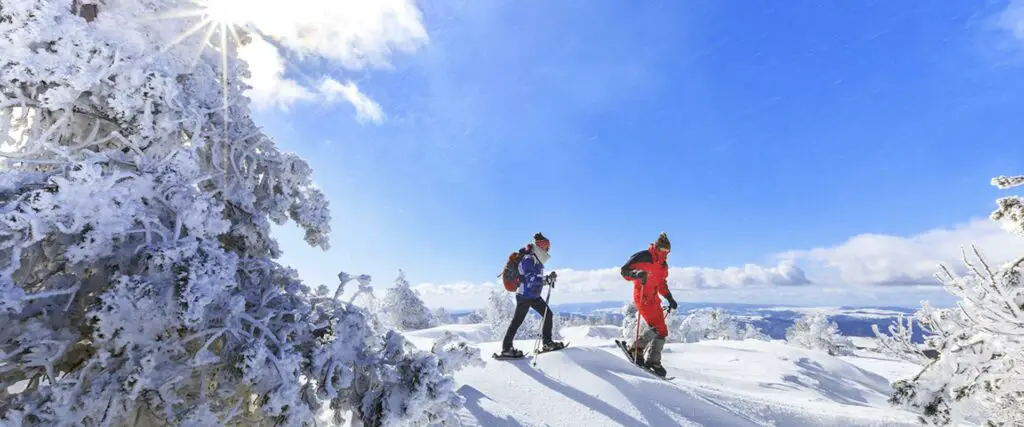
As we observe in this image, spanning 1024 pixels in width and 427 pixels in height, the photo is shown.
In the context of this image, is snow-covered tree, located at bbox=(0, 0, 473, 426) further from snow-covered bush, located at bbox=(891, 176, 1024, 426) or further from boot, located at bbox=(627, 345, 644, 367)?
snow-covered bush, located at bbox=(891, 176, 1024, 426)

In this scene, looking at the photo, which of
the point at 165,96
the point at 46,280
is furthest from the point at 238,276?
the point at 165,96

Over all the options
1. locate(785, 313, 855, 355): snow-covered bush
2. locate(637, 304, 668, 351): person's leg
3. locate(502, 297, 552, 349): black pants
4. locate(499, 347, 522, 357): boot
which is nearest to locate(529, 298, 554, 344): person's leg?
locate(502, 297, 552, 349): black pants

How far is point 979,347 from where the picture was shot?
467 centimetres

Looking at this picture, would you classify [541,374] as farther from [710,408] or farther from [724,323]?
[724,323]

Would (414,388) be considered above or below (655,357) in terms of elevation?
above

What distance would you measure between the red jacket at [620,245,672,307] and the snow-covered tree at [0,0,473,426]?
461 centimetres

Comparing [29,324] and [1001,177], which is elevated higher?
[1001,177]

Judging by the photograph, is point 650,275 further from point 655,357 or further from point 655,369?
point 655,369

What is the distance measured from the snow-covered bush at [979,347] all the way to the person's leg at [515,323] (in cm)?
506

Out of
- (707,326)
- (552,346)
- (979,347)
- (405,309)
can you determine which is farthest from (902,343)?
(707,326)

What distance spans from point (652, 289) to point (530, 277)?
2.12 metres

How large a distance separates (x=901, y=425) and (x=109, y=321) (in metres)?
8.20

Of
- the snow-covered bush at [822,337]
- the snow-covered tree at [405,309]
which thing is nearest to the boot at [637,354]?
the snow-covered tree at [405,309]

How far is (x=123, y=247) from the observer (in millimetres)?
2783
